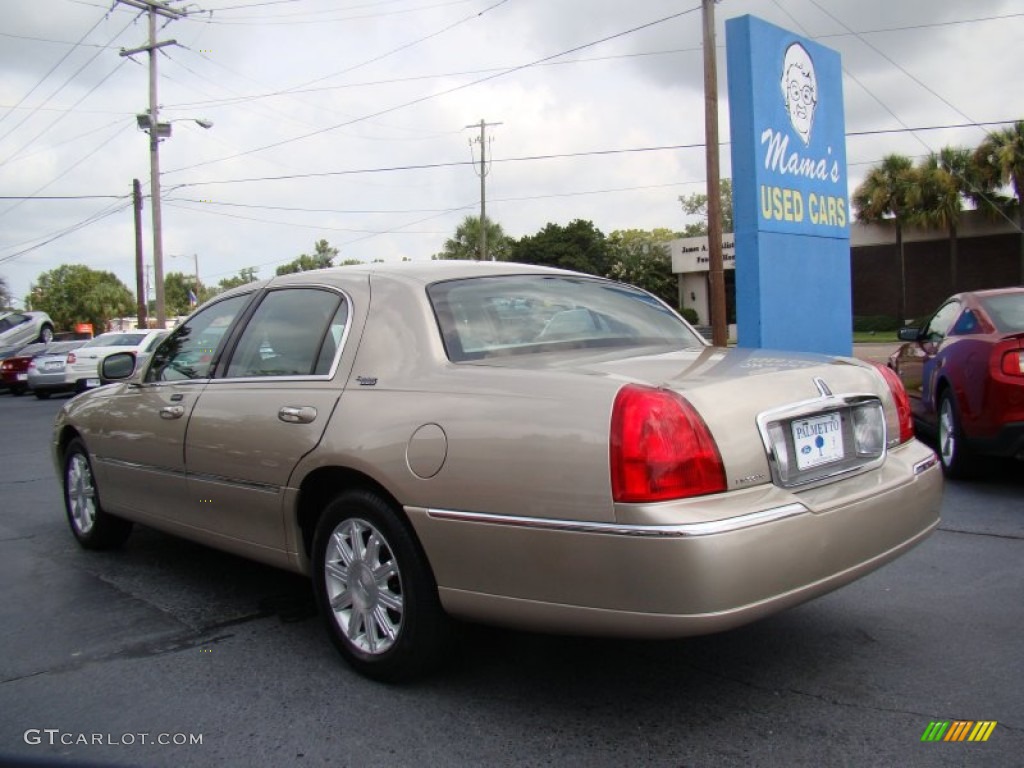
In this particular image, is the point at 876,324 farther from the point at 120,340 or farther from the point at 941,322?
the point at 941,322

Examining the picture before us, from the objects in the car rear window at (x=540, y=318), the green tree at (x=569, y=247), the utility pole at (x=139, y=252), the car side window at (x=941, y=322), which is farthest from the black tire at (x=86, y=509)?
the green tree at (x=569, y=247)

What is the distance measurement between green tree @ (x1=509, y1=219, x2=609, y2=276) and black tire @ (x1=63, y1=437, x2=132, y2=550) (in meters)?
53.0

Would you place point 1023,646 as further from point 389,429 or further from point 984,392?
point 984,392

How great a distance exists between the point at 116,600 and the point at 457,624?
7.22ft

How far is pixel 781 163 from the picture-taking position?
12.7 meters

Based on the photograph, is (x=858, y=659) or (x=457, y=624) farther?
(x=858, y=659)

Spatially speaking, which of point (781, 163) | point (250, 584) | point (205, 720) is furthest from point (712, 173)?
point (205, 720)

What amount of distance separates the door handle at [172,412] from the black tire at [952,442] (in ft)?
16.7

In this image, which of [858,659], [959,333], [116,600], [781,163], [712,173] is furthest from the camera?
[712,173]

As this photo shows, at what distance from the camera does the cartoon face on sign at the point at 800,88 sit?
13.0m

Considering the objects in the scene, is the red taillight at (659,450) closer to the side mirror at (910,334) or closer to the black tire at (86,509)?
the black tire at (86,509)

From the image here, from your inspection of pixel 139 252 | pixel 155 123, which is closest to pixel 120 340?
pixel 155 123

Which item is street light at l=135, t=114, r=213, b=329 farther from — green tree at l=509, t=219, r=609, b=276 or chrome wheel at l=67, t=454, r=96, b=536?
green tree at l=509, t=219, r=609, b=276

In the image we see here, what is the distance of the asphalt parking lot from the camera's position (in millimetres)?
2801
